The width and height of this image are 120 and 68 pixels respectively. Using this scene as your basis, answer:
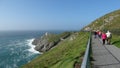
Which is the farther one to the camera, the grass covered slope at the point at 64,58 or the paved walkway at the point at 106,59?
the grass covered slope at the point at 64,58

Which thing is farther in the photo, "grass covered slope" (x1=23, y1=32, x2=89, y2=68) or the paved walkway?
"grass covered slope" (x1=23, y1=32, x2=89, y2=68)

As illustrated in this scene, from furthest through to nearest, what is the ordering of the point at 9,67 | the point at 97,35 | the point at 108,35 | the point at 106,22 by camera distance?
1. the point at 106,22
2. the point at 9,67
3. the point at 97,35
4. the point at 108,35

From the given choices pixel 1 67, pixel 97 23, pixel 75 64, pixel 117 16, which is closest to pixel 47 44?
pixel 97 23

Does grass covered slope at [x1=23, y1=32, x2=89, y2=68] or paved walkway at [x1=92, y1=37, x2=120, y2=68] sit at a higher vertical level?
paved walkway at [x1=92, y1=37, x2=120, y2=68]

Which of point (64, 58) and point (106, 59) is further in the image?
point (64, 58)

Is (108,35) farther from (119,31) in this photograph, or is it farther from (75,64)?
(75,64)

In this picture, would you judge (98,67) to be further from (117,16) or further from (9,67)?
(117,16)

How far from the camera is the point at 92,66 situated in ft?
47.8

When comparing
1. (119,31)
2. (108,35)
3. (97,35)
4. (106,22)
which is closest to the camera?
(108,35)

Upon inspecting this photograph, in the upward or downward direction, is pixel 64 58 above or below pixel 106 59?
below

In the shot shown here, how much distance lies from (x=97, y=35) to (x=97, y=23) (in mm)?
65968

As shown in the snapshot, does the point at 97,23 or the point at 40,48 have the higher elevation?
the point at 97,23

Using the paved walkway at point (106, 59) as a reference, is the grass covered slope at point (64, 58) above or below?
below

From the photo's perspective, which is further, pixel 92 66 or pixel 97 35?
pixel 97 35
